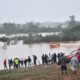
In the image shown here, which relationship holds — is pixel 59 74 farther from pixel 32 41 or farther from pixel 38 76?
pixel 32 41

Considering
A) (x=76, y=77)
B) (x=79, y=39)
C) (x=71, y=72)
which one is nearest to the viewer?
(x=76, y=77)

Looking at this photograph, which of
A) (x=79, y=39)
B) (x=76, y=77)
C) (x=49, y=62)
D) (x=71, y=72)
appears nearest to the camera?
(x=76, y=77)

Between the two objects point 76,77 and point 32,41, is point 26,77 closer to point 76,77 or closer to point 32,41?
point 76,77

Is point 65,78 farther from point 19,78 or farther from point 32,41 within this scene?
point 32,41

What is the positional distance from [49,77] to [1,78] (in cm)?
345

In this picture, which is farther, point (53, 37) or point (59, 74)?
point (53, 37)

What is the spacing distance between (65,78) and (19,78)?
3.20 metres

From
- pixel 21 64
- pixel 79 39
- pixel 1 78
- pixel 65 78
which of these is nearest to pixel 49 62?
pixel 21 64

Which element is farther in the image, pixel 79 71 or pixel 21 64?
pixel 21 64

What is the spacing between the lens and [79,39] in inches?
4779

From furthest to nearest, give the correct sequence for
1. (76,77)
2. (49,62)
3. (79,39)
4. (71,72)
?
1. (79,39)
2. (49,62)
3. (71,72)
4. (76,77)

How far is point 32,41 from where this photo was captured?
407 feet

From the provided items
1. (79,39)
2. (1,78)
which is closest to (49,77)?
(1,78)

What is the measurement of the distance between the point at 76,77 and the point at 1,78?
5.27 metres
